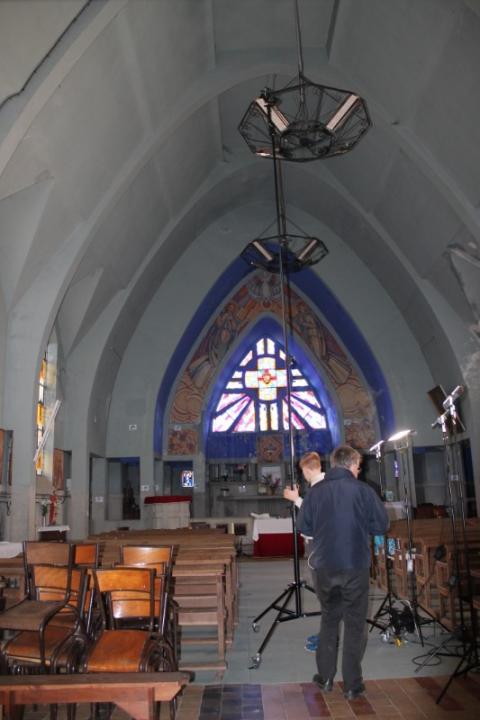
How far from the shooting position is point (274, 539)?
1377 centimetres

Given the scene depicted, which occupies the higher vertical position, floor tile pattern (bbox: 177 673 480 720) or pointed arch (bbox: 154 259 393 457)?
pointed arch (bbox: 154 259 393 457)

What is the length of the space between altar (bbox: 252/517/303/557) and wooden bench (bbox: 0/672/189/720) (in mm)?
11686

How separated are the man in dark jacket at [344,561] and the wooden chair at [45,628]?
5.09 ft

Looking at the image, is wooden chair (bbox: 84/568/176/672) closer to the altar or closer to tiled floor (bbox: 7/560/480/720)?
tiled floor (bbox: 7/560/480/720)

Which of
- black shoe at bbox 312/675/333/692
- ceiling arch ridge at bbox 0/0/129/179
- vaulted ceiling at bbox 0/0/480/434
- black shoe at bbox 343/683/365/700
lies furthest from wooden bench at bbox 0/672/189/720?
vaulted ceiling at bbox 0/0/480/434

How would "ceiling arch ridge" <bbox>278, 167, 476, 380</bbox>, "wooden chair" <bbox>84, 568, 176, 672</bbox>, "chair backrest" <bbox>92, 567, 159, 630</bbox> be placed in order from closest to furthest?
"wooden chair" <bbox>84, 568, 176, 672</bbox> → "chair backrest" <bbox>92, 567, 159, 630</bbox> → "ceiling arch ridge" <bbox>278, 167, 476, 380</bbox>

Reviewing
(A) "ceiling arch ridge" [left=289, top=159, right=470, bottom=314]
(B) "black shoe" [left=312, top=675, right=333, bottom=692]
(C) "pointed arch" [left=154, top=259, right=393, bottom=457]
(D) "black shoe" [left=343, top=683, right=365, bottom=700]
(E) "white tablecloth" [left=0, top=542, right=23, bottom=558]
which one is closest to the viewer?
(D) "black shoe" [left=343, top=683, right=365, bottom=700]

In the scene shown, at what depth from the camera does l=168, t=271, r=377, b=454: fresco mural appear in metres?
18.2

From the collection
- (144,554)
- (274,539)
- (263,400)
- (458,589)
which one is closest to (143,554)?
(144,554)

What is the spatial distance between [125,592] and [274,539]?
10.6 m

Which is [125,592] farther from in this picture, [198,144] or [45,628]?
[198,144]

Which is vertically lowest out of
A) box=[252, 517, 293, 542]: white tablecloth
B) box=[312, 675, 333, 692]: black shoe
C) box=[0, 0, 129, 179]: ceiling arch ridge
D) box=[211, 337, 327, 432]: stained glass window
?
box=[312, 675, 333, 692]: black shoe

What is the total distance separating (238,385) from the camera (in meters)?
19.7

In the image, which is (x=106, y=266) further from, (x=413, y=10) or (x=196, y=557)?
(x=196, y=557)
